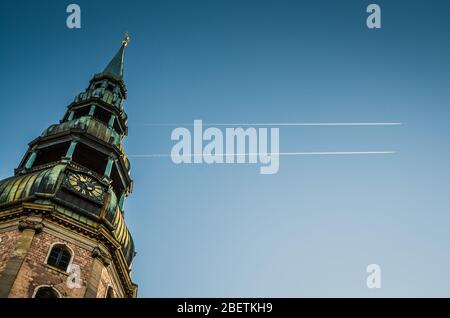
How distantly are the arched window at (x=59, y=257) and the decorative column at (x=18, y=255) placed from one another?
43.8 inches

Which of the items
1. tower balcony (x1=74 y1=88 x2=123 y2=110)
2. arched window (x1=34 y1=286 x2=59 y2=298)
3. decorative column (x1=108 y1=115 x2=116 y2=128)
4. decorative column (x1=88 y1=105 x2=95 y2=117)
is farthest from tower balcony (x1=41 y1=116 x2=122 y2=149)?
arched window (x1=34 y1=286 x2=59 y2=298)

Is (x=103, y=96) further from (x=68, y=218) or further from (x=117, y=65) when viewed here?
(x=68, y=218)

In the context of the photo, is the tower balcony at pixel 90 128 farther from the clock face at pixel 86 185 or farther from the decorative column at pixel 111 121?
the clock face at pixel 86 185

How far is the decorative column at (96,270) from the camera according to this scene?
75.3 feet

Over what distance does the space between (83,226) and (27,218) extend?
8.37ft

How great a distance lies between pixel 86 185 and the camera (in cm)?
2694

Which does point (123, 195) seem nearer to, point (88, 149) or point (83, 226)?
point (88, 149)

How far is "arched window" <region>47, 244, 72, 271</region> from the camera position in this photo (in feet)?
76.4

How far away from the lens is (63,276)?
2289 cm

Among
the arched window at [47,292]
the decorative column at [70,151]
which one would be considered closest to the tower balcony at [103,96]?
the decorative column at [70,151]

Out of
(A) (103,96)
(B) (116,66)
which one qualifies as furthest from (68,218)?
(B) (116,66)

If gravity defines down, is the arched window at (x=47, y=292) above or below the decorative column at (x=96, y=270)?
below
